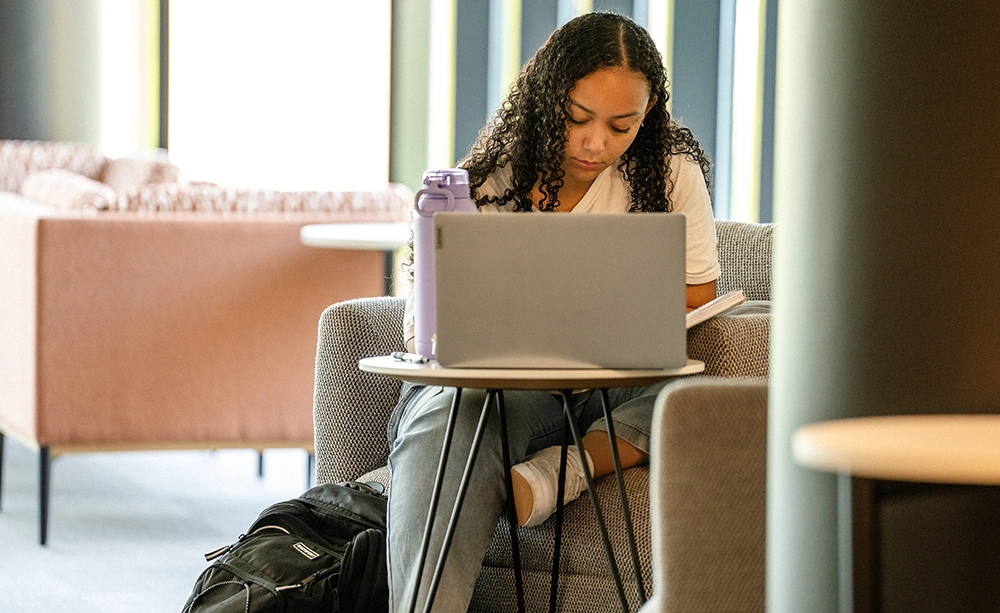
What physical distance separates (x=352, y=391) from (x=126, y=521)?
1.46 metres

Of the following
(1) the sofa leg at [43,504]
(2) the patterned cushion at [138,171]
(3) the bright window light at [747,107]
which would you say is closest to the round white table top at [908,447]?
(1) the sofa leg at [43,504]

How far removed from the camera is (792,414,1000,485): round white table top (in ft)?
2.65

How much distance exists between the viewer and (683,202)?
232cm

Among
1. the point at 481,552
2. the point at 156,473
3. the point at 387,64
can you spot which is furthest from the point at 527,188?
the point at 387,64

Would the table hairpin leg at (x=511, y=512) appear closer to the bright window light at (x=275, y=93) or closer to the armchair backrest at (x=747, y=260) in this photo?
the armchair backrest at (x=747, y=260)

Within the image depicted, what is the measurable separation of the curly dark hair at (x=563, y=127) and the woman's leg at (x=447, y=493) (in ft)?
1.33

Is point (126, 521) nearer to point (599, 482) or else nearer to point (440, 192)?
point (599, 482)

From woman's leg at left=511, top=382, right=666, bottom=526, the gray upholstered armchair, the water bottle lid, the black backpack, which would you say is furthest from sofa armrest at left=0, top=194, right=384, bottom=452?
the water bottle lid

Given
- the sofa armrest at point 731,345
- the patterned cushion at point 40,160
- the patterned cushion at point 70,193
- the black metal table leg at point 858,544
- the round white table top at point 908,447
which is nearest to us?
the round white table top at point 908,447

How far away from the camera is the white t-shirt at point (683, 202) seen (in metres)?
2.27

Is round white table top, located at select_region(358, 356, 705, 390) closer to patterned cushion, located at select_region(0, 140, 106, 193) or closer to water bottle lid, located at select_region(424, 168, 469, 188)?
water bottle lid, located at select_region(424, 168, 469, 188)

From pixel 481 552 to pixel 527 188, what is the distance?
0.64 meters

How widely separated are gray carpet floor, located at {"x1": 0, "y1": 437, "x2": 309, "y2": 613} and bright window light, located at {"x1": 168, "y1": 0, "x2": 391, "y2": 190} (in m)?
2.59

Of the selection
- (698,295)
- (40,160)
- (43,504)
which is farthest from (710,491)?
(40,160)
